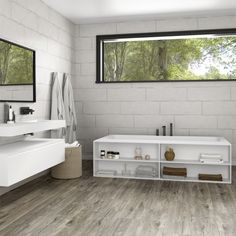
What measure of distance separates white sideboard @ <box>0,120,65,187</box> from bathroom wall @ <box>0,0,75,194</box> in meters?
0.38

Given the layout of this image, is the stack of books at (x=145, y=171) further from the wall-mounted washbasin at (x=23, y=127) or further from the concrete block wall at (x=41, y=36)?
the concrete block wall at (x=41, y=36)

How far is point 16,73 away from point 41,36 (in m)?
1.01

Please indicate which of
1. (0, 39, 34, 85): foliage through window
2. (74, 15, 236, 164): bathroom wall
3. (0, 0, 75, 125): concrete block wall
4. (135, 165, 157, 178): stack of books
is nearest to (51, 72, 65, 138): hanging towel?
(0, 0, 75, 125): concrete block wall

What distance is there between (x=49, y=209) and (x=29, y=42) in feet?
7.76

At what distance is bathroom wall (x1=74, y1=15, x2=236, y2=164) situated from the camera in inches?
225

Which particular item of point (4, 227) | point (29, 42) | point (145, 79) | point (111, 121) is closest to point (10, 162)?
point (4, 227)

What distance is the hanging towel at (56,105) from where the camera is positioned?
16.9 feet

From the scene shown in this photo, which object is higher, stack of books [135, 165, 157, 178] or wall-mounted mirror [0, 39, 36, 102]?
wall-mounted mirror [0, 39, 36, 102]

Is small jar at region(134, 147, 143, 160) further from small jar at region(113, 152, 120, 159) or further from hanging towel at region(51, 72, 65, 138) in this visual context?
hanging towel at region(51, 72, 65, 138)

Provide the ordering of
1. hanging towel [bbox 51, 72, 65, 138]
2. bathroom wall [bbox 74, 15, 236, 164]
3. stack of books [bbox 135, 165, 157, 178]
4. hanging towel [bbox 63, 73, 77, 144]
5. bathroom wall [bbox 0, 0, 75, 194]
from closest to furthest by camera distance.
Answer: bathroom wall [bbox 0, 0, 75, 194], stack of books [bbox 135, 165, 157, 178], hanging towel [bbox 51, 72, 65, 138], hanging towel [bbox 63, 73, 77, 144], bathroom wall [bbox 74, 15, 236, 164]

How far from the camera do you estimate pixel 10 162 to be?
324 centimetres

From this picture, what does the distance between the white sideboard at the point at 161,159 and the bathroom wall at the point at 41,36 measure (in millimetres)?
1176

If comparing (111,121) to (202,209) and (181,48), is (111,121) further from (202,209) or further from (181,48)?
(202,209)

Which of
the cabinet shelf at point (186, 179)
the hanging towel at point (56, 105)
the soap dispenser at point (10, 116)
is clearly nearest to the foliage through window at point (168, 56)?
the hanging towel at point (56, 105)
